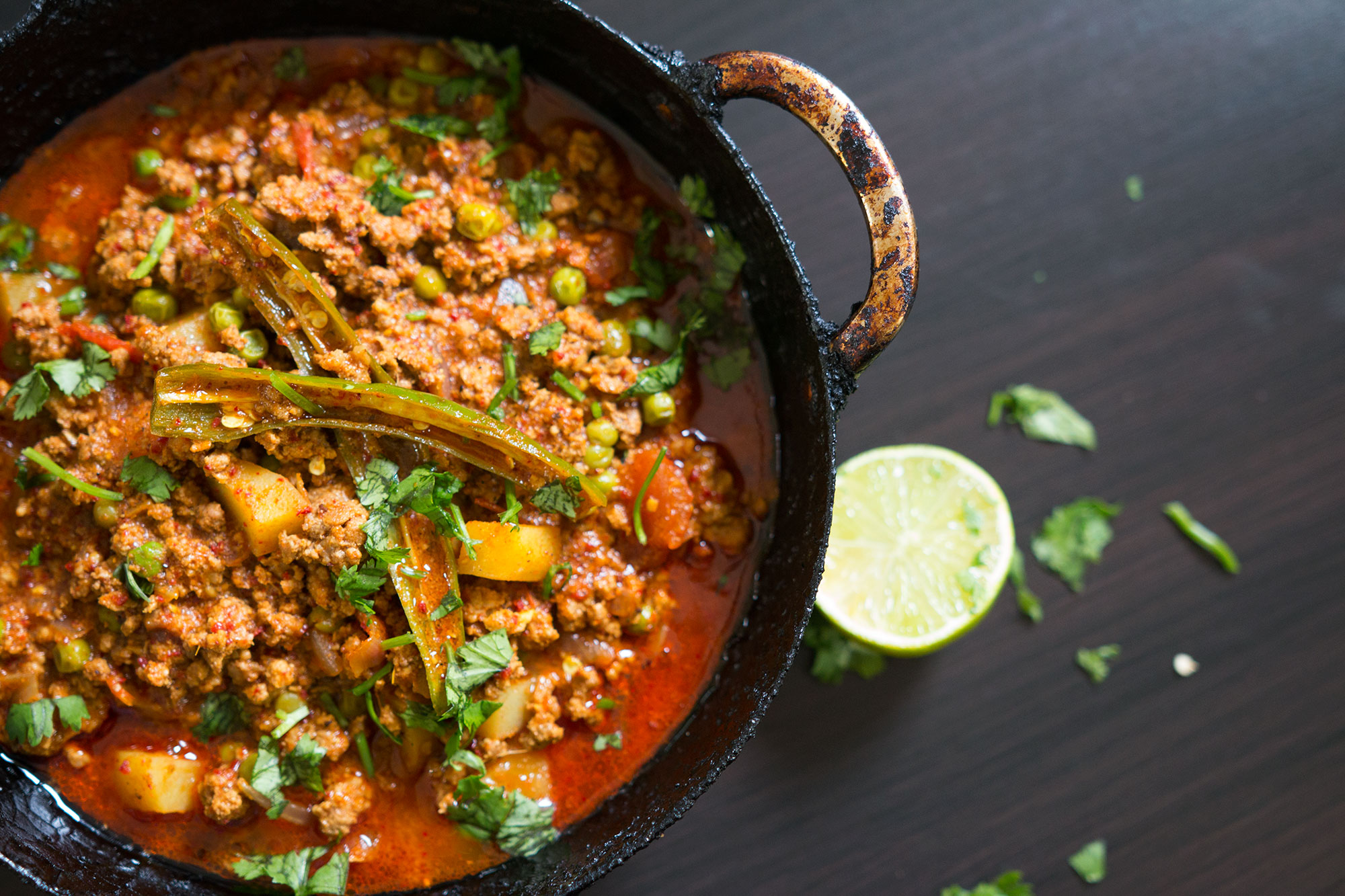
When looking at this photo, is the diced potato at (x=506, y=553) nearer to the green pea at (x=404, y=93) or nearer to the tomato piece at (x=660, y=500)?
the tomato piece at (x=660, y=500)

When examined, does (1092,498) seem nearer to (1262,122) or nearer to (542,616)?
(1262,122)

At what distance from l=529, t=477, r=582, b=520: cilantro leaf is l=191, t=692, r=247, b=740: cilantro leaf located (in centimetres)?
103

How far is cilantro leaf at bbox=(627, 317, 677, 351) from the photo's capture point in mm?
2734

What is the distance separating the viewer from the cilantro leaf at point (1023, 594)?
11.0ft

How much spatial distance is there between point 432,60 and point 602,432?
1.31m

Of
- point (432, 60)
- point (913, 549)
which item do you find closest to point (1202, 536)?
point (913, 549)

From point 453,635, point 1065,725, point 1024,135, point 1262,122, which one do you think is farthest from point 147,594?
point 1262,122

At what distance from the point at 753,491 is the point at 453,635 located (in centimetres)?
101

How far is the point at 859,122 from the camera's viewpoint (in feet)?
7.75

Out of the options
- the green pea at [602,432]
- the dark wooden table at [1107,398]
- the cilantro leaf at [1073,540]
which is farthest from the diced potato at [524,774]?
the cilantro leaf at [1073,540]

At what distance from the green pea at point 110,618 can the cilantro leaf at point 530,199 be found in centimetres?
160

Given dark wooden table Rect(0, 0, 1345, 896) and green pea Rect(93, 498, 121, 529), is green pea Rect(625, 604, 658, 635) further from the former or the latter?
green pea Rect(93, 498, 121, 529)

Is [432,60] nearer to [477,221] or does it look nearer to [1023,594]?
[477,221]

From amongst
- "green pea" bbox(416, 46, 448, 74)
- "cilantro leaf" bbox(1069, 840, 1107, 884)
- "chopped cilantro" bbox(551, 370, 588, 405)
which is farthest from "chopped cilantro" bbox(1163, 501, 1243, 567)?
"green pea" bbox(416, 46, 448, 74)
